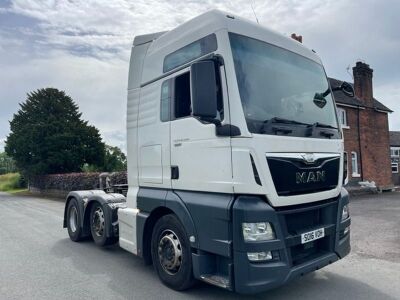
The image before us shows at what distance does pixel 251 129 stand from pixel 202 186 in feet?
2.97

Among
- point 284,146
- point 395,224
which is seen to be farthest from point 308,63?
point 395,224

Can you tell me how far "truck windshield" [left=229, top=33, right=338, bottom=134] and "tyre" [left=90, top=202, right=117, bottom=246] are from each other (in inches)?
139

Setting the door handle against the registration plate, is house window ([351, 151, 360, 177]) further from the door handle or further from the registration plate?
the door handle

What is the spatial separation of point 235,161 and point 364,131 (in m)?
21.6

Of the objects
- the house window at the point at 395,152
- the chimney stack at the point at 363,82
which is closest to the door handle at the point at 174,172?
the chimney stack at the point at 363,82

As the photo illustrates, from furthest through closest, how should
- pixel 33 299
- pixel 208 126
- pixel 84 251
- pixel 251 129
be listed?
pixel 84 251, pixel 33 299, pixel 208 126, pixel 251 129

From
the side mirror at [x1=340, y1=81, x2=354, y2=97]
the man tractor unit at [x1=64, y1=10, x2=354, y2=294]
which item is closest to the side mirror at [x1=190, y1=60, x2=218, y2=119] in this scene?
the man tractor unit at [x1=64, y1=10, x2=354, y2=294]

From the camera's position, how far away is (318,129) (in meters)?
4.40

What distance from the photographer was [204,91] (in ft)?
11.9

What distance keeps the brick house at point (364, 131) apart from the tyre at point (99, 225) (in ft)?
57.9

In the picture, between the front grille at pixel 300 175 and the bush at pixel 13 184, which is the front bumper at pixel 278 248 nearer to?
the front grille at pixel 300 175

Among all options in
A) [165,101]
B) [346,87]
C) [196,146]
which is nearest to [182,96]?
[165,101]

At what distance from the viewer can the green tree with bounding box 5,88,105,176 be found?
28750 mm

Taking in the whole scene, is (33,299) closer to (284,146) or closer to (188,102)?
(188,102)
